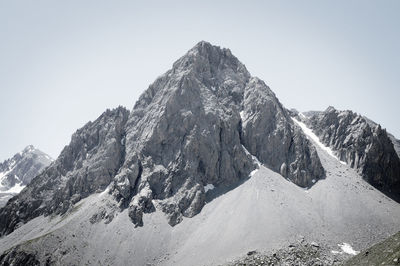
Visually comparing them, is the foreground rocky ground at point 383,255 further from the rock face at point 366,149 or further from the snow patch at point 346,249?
the rock face at point 366,149

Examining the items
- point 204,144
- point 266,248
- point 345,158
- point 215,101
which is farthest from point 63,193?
point 345,158

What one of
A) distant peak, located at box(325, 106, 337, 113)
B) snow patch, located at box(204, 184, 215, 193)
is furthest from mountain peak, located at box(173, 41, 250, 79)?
snow patch, located at box(204, 184, 215, 193)

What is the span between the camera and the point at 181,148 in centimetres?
12950

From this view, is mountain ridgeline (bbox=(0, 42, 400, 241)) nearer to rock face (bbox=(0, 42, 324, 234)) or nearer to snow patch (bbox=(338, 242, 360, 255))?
rock face (bbox=(0, 42, 324, 234))

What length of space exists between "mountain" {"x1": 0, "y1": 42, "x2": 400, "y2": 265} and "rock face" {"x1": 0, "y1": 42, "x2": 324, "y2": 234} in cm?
47

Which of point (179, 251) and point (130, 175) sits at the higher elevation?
point (130, 175)

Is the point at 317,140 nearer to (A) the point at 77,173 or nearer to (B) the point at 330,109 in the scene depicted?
(B) the point at 330,109

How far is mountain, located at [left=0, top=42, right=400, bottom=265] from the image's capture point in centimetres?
9712

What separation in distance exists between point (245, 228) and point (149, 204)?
1421 inches

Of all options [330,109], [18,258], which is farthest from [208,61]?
[18,258]

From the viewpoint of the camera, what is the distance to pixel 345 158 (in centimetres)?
13075

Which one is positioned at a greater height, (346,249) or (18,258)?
(346,249)

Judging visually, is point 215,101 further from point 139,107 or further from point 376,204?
point 376,204

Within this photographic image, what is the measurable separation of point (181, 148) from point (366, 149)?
229ft
